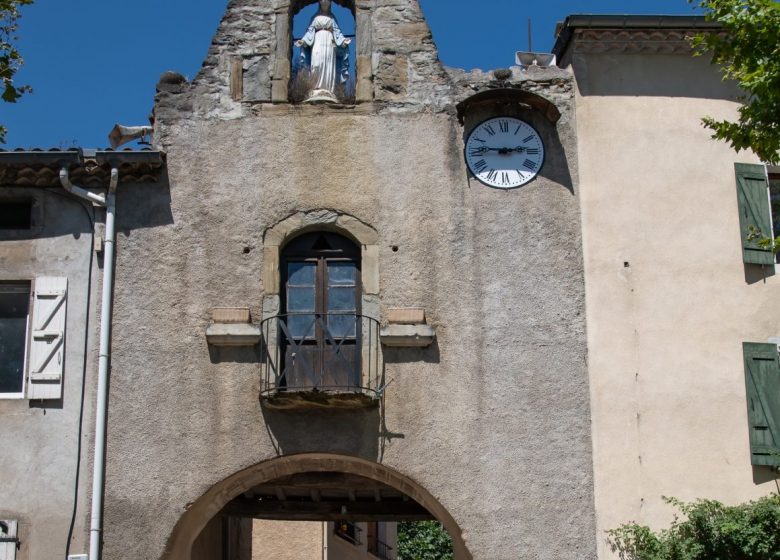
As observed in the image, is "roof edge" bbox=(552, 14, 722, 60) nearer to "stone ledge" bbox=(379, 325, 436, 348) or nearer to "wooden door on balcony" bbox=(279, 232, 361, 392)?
"wooden door on balcony" bbox=(279, 232, 361, 392)

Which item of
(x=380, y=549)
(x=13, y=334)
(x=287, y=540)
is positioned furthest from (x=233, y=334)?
(x=380, y=549)

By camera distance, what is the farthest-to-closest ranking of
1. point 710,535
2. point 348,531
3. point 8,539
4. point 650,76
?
point 348,531
point 650,76
point 8,539
point 710,535

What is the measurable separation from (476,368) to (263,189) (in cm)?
313

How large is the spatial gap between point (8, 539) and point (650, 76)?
8692 mm

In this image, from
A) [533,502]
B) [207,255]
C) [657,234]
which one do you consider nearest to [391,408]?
[533,502]

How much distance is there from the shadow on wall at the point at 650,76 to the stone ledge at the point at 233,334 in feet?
15.4

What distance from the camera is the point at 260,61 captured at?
48.1ft

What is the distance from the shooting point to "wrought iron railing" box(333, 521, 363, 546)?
90.5ft

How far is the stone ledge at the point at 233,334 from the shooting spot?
13367mm

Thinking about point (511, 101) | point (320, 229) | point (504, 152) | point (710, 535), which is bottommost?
point (710, 535)

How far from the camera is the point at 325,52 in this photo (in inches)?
585

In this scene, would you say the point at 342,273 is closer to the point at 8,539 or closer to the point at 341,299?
the point at 341,299

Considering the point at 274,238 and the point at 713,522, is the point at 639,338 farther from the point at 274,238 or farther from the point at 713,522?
the point at 274,238

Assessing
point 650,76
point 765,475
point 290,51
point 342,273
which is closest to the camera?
point 765,475
